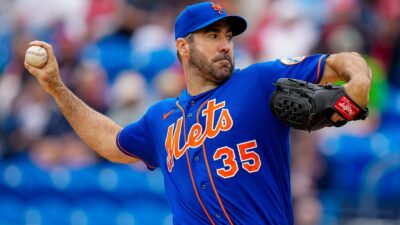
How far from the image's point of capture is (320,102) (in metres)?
3.70

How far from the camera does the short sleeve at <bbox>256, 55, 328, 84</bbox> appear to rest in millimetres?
3924

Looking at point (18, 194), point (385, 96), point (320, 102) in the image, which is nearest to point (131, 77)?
point (18, 194)

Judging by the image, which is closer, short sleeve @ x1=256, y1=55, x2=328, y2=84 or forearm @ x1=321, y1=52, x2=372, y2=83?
forearm @ x1=321, y1=52, x2=372, y2=83

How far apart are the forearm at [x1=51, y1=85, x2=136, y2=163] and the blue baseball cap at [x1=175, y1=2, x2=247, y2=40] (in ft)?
2.88

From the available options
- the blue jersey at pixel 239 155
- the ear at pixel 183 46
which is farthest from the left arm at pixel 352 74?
the ear at pixel 183 46

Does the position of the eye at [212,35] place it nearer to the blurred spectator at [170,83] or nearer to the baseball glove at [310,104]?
the baseball glove at [310,104]

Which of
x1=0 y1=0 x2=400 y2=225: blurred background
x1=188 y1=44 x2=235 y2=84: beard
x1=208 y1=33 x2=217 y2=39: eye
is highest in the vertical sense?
x1=208 y1=33 x2=217 y2=39: eye

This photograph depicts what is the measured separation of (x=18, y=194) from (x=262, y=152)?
5.85 m

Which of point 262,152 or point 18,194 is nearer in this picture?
point 262,152

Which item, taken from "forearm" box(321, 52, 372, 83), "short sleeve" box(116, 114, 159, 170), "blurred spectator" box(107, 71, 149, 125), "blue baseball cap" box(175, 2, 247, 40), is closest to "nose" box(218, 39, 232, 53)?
"blue baseball cap" box(175, 2, 247, 40)

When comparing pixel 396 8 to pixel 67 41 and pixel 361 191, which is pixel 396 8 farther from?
pixel 67 41

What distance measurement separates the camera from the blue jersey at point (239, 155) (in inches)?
161

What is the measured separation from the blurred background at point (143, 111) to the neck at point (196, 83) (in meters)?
3.01

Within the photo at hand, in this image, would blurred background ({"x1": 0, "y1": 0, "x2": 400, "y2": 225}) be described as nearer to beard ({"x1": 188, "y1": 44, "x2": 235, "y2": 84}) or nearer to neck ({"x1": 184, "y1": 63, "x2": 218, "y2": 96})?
neck ({"x1": 184, "y1": 63, "x2": 218, "y2": 96})
